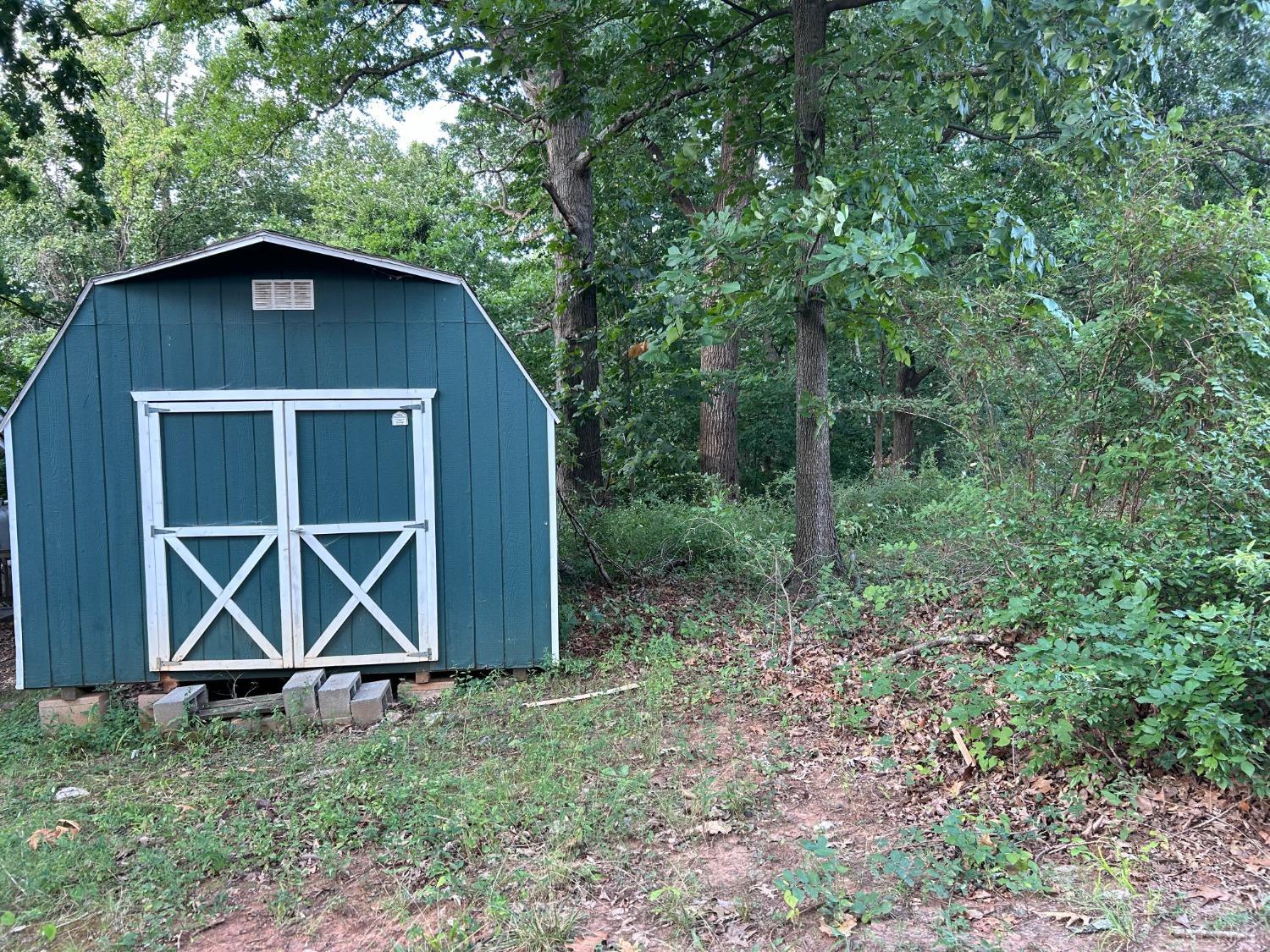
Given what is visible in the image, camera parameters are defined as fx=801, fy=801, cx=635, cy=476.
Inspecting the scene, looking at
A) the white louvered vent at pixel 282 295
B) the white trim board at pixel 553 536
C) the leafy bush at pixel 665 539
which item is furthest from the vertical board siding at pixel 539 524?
the leafy bush at pixel 665 539

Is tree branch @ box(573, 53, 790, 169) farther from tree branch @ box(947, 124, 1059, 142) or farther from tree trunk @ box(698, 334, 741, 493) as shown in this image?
tree trunk @ box(698, 334, 741, 493)

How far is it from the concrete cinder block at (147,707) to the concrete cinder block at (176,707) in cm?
5

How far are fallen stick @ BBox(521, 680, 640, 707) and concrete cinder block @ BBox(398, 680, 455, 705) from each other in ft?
2.35

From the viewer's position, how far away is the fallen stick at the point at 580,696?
5.48 meters

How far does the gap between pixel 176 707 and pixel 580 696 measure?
8.82 ft

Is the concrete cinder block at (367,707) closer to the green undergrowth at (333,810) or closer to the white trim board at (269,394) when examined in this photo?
the green undergrowth at (333,810)

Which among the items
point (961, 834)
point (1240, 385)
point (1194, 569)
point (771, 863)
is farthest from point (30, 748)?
point (1240, 385)

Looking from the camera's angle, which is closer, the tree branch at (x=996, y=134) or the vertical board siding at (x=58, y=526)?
the vertical board siding at (x=58, y=526)

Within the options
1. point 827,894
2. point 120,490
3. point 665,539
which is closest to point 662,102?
point 665,539

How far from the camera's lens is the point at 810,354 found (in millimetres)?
6656

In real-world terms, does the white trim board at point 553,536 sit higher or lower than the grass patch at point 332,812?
higher

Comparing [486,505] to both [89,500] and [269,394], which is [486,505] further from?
[89,500]

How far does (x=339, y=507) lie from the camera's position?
576cm

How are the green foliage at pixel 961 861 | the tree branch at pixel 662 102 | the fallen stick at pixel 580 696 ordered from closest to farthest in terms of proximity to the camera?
the green foliage at pixel 961 861, the fallen stick at pixel 580 696, the tree branch at pixel 662 102
